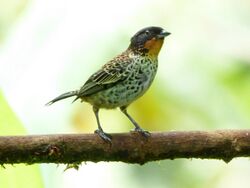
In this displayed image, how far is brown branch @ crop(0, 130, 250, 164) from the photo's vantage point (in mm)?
1787

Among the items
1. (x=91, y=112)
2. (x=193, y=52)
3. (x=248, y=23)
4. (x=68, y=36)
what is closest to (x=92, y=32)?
(x=68, y=36)

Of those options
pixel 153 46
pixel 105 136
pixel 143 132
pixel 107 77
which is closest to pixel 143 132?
pixel 143 132

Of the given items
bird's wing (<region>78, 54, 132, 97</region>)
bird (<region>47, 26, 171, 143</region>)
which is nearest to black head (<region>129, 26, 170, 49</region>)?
bird (<region>47, 26, 171, 143</region>)

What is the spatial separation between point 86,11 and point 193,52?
38 centimetres

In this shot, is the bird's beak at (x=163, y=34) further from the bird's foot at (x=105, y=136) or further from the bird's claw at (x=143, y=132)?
the bird's foot at (x=105, y=136)

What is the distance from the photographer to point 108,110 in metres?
2.85

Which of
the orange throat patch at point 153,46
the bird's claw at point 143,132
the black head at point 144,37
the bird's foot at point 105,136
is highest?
the black head at point 144,37

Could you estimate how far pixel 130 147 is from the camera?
2.13m

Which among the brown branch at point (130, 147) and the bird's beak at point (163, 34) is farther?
the bird's beak at point (163, 34)

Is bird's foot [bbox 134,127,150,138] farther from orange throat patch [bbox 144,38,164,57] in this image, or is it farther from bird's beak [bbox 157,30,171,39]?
orange throat patch [bbox 144,38,164,57]

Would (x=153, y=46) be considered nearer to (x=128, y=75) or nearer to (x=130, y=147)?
(x=128, y=75)

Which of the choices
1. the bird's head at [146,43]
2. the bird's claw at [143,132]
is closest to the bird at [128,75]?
the bird's head at [146,43]

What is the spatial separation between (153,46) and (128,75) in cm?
23

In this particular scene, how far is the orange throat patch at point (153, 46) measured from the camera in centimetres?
309
